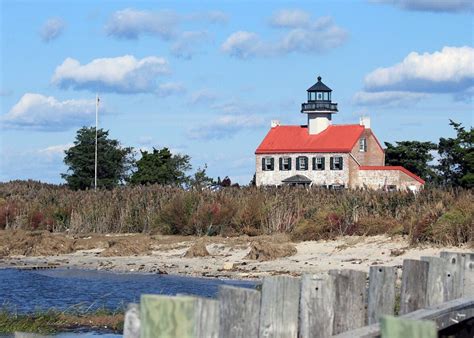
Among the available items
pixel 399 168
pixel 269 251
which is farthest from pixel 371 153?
pixel 269 251

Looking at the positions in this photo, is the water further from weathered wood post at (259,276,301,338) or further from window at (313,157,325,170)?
window at (313,157,325,170)

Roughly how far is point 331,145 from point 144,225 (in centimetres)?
4514

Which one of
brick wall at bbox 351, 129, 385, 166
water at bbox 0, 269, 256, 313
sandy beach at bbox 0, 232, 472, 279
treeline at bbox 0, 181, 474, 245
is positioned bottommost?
water at bbox 0, 269, 256, 313

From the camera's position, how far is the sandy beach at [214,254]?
26.5 m

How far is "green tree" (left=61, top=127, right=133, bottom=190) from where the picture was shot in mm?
68688

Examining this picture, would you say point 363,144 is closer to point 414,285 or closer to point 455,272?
point 455,272

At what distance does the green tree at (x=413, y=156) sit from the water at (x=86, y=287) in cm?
5210

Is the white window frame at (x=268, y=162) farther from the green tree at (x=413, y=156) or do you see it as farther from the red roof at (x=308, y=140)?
the green tree at (x=413, y=156)

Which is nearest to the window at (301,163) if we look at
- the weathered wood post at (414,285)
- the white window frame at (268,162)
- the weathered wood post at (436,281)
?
the white window frame at (268,162)

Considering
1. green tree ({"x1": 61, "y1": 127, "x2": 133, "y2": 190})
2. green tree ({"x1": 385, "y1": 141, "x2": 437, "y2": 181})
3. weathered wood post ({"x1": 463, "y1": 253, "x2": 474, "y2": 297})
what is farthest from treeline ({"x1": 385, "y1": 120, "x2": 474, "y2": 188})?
weathered wood post ({"x1": 463, "y1": 253, "x2": 474, "y2": 297})

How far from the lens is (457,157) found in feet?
238

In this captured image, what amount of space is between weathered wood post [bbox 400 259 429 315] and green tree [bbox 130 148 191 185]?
190ft

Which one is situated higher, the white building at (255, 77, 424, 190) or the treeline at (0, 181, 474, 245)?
the white building at (255, 77, 424, 190)

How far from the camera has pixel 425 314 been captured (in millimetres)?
6848
